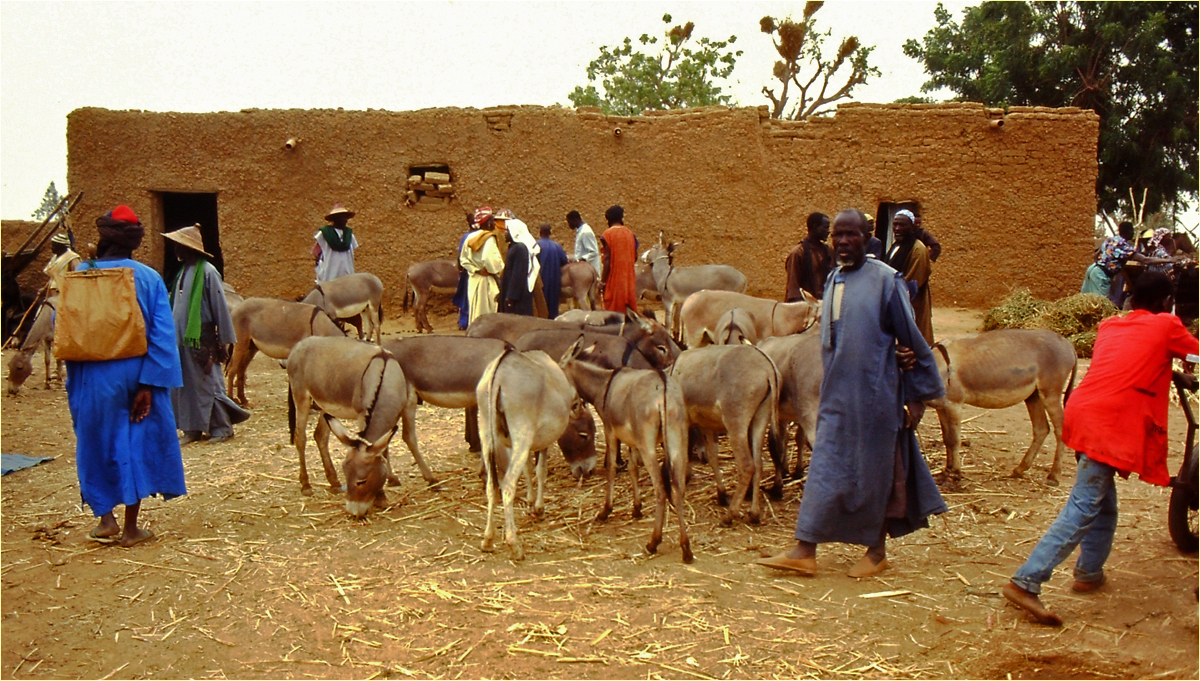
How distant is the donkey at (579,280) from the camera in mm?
14578

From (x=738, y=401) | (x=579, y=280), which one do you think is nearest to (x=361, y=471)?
(x=738, y=401)

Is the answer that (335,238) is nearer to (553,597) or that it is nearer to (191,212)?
(553,597)

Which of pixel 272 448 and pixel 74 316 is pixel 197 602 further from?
pixel 272 448

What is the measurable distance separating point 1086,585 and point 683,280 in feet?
31.6

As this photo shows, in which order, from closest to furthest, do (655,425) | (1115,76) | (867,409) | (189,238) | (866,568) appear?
1. (867,409)
2. (866,568)
3. (655,425)
4. (189,238)
5. (1115,76)

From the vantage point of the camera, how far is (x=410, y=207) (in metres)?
15.8

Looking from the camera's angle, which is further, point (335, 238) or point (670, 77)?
point (670, 77)

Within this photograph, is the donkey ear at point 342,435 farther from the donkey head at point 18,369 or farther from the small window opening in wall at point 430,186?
the small window opening in wall at point 430,186

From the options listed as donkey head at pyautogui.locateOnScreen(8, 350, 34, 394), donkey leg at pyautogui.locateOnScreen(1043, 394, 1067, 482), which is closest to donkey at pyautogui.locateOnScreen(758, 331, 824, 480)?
donkey leg at pyautogui.locateOnScreen(1043, 394, 1067, 482)

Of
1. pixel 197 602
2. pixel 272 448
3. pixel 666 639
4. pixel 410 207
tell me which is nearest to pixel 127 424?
pixel 197 602

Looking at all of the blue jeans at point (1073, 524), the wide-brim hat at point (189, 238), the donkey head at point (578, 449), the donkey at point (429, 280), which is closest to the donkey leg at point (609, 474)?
the donkey head at point (578, 449)

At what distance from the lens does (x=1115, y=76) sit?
2100cm

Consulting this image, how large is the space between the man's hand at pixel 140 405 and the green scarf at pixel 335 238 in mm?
6849

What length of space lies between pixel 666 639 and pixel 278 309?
6.83 meters
